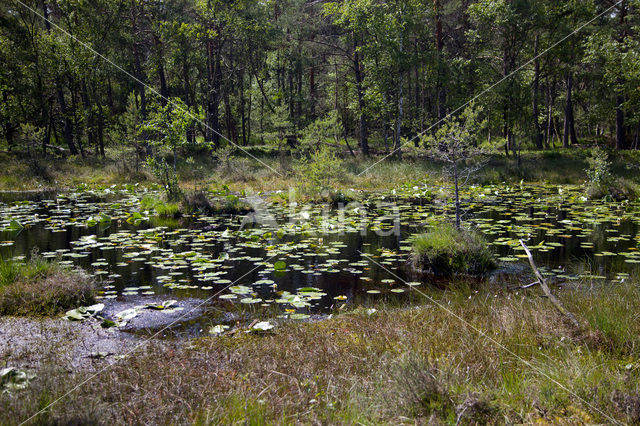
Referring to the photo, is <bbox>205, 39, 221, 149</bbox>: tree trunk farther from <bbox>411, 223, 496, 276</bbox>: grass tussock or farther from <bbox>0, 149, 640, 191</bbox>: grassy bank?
<bbox>411, 223, 496, 276</bbox>: grass tussock

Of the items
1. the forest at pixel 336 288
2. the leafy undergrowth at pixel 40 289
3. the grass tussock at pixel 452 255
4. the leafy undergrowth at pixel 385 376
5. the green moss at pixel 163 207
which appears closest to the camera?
the leafy undergrowth at pixel 385 376

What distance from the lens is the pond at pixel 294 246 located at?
219 inches

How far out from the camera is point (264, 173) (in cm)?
2042

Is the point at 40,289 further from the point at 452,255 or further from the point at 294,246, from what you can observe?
the point at 452,255

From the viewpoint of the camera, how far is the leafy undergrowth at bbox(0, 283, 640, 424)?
2.38 m

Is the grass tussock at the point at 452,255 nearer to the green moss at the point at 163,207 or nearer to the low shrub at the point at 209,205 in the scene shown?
the low shrub at the point at 209,205

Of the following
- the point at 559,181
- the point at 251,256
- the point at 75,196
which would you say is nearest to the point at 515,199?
the point at 559,181

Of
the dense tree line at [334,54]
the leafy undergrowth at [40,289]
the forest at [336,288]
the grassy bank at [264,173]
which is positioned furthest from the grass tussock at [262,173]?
the leafy undergrowth at [40,289]

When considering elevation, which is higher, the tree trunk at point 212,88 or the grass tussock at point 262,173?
the tree trunk at point 212,88

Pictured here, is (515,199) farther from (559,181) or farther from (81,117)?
(81,117)

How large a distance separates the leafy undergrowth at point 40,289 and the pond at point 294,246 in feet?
1.12

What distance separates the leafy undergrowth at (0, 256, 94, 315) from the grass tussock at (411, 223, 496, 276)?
4670 mm

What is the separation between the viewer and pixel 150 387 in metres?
2.72

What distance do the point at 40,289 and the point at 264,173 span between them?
15.9m
